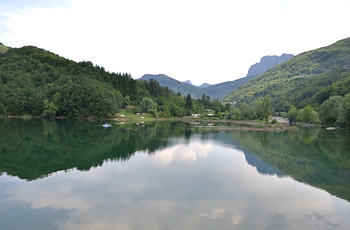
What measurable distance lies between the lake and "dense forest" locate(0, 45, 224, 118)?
68.9 metres

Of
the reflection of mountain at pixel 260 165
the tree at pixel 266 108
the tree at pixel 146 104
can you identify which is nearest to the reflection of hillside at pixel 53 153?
the reflection of mountain at pixel 260 165

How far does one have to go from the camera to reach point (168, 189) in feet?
70.2

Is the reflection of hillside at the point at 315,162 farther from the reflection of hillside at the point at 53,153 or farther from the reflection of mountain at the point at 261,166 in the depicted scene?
the reflection of hillside at the point at 53,153

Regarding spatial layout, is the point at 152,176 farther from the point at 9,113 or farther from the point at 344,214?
the point at 9,113

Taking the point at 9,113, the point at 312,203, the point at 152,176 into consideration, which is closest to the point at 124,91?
the point at 9,113

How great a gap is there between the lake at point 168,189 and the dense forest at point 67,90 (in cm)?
6895

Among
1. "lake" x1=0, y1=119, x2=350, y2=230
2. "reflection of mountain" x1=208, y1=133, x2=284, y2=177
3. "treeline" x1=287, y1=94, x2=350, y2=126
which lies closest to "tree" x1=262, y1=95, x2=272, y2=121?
"treeline" x1=287, y1=94, x2=350, y2=126

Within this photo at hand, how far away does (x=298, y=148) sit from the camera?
45.5 m

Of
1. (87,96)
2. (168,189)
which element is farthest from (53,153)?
(87,96)

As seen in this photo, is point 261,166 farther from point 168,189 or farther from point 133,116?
point 133,116

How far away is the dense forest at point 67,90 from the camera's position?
104812 mm

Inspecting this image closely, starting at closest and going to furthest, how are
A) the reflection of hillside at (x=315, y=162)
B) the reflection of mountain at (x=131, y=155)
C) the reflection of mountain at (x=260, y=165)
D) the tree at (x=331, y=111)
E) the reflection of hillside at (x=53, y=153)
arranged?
the reflection of hillside at (x=315, y=162) < the reflection of mountain at (x=131, y=155) < the reflection of hillside at (x=53, y=153) < the reflection of mountain at (x=260, y=165) < the tree at (x=331, y=111)

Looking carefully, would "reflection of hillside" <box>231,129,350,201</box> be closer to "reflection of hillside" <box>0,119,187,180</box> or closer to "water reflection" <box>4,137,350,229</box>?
"water reflection" <box>4,137,350,229</box>

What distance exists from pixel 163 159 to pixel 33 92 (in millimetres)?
92044
